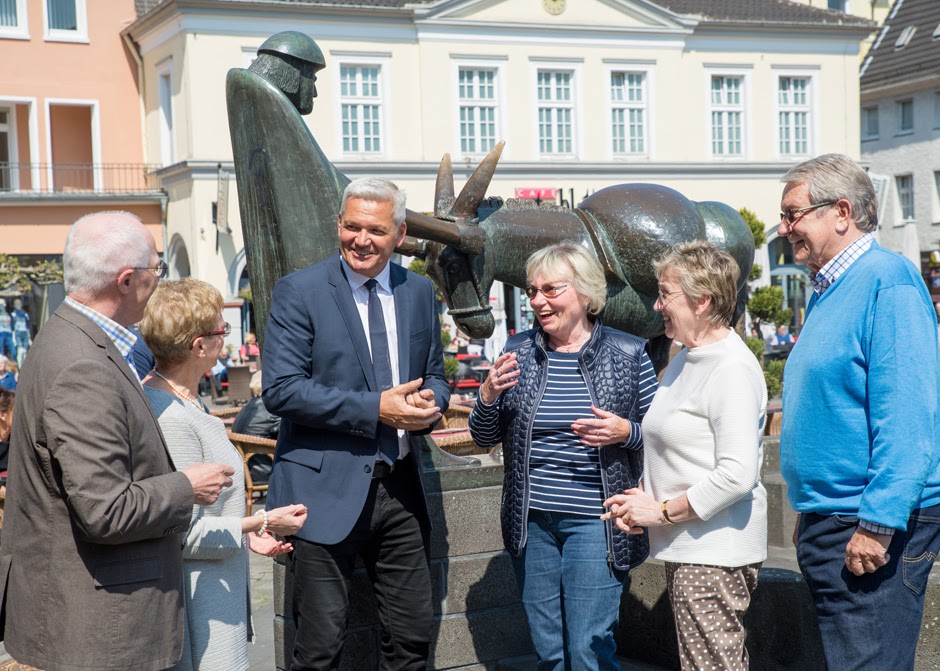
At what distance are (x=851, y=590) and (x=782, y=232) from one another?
3.13 feet

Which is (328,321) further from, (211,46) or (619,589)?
(211,46)

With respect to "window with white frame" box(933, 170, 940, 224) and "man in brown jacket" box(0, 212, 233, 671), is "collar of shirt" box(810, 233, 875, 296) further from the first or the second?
"window with white frame" box(933, 170, 940, 224)

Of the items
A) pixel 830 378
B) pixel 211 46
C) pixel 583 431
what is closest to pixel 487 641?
pixel 583 431

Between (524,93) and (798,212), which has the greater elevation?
(524,93)

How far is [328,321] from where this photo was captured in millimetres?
3369

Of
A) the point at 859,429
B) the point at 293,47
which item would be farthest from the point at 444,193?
the point at 859,429

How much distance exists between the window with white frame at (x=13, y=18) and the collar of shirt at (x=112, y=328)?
2928 centimetres

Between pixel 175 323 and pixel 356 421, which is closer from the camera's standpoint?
pixel 175 323

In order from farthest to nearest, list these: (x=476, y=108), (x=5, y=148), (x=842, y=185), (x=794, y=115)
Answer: (x=794, y=115) → (x=5, y=148) → (x=476, y=108) → (x=842, y=185)

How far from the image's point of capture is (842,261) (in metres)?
2.97

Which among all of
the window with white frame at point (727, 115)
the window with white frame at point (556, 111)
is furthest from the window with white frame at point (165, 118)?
the window with white frame at point (727, 115)

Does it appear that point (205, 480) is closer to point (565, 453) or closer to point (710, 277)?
point (565, 453)

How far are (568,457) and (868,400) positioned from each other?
0.91 metres

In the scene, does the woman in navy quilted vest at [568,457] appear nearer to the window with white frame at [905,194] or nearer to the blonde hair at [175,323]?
the blonde hair at [175,323]
